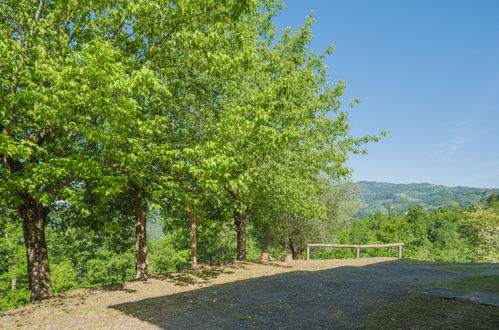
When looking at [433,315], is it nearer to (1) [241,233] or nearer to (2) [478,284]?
(2) [478,284]

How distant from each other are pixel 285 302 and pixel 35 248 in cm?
905

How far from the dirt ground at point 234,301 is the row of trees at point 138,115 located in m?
2.52

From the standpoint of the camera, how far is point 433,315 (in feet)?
23.5

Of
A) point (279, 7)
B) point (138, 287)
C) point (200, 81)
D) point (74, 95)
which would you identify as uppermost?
point (279, 7)

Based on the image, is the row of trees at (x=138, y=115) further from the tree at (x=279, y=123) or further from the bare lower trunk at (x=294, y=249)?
the bare lower trunk at (x=294, y=249)

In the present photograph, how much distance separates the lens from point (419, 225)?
4094 inches

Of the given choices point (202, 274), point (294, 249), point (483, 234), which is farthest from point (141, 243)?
point (483, 234)

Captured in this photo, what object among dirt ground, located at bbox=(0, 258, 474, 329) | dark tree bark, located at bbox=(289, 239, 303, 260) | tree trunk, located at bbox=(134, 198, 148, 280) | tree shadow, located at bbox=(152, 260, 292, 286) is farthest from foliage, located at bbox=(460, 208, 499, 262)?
tree trunk, located at bbox=(134, 198, 148, 280)

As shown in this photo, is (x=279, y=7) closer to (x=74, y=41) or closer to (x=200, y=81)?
(x=200, y=81)

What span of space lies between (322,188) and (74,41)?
1412 centimetres

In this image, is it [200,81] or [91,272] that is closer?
[200,81]

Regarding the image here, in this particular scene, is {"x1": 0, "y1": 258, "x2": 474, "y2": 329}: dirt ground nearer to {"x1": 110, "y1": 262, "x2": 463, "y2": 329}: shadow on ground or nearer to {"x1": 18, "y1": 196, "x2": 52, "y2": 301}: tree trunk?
{"x1": 110, "y1": 262, "x2": 463, "y2": 329}: shadow on ground

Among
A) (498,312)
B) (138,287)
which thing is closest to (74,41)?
(138,287)

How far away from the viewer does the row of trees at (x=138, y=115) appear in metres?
7.58
